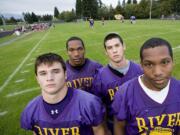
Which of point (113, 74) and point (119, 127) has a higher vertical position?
point (113, 74)

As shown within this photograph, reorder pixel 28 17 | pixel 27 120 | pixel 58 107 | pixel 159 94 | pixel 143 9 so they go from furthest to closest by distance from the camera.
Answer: pixel 28 17
pixel 143 9
pixel 27 120
pixel 58 107
pixel 159 94

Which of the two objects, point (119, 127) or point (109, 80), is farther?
→ point (109, 80)

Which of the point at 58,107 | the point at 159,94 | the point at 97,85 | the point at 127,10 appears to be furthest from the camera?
the point at 127,10

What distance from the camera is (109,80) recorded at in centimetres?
407

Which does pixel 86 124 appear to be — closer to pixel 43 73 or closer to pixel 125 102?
pixel 125 102

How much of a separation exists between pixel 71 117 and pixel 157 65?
0.95m

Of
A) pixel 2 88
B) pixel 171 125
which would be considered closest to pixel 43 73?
pixel 171 125

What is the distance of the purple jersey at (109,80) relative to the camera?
4.05m

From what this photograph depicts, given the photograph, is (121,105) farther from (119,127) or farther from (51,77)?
(51,77)

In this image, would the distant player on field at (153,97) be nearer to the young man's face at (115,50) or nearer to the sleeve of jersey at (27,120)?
the sleeve of jersey at (27,120)

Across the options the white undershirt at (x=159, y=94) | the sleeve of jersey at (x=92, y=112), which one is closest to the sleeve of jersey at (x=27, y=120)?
the sleeve of jersey at (x=92, y=112)

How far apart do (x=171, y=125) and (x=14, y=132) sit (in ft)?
11.2

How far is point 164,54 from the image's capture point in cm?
273

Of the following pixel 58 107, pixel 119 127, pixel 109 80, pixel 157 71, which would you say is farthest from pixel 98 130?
pixel 109 80
